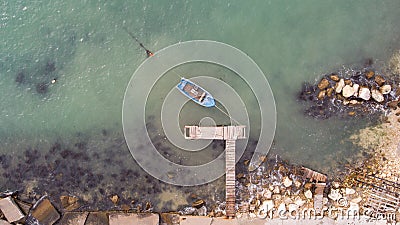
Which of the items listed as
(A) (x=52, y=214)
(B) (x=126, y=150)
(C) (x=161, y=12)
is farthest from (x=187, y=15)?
(A) (x=52, y=214)

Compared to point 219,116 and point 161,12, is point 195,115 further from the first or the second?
point 161,12

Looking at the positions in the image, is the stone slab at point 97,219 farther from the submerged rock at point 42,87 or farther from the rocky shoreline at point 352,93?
the rocky shoreline at point 352,93

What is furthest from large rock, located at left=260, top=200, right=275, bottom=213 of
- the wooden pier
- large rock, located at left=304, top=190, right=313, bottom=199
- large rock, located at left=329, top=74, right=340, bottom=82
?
large rock, located at left=329, top=74, right=340, bottom=82

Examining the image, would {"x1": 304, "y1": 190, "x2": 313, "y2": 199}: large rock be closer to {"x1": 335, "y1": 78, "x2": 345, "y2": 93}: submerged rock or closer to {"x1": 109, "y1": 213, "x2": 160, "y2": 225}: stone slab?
{"x1": 335, "y1": 78, "x2": 345, "y2": 93}: submerged rock

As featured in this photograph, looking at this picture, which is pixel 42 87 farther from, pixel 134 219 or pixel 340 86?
pixel 340 86

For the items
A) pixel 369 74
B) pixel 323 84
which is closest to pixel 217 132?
pixel 323 84

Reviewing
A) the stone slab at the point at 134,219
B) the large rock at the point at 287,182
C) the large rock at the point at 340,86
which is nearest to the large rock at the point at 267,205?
the large rock at the point at 287,182
